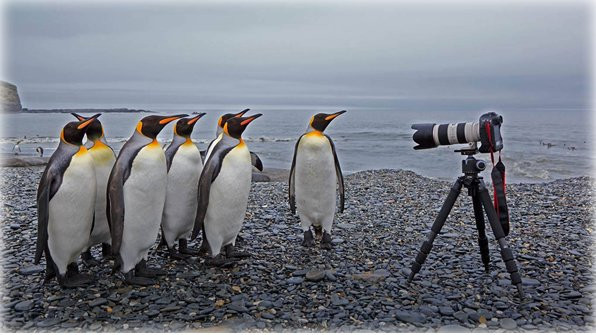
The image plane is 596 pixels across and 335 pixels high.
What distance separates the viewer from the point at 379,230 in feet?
18.3

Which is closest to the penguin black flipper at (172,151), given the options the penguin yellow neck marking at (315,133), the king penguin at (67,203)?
the king penguin at (67,203)

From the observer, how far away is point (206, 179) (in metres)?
4.09

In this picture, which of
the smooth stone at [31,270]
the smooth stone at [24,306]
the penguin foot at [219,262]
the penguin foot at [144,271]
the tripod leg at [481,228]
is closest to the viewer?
the smooth stone at [24,306]

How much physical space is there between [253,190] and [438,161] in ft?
38.1

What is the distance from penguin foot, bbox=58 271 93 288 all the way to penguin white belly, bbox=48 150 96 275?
0.19 feet

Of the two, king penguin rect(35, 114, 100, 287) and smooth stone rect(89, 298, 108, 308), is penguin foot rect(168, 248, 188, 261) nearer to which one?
king penguin rect(35, 114, 100, 287)

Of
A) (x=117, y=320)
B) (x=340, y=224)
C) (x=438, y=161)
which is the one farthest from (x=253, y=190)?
(x=438, y=161)

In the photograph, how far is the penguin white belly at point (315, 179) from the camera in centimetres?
471

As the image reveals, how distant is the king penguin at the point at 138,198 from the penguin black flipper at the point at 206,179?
0.31m

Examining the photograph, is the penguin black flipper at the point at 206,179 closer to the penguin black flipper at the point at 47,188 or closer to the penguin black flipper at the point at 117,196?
the penguin black flipper at the point at 117,196

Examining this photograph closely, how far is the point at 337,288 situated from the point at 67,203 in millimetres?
2180

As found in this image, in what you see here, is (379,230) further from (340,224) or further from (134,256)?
(134,256)

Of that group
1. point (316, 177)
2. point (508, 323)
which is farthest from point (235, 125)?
point (508, 323)

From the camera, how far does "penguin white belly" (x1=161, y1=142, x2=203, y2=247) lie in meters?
4.20
